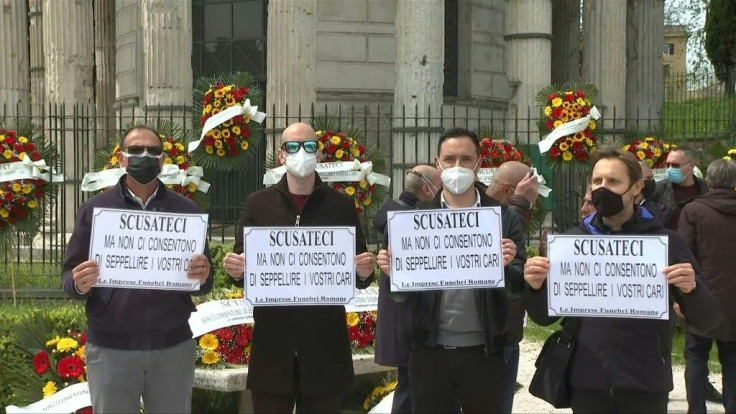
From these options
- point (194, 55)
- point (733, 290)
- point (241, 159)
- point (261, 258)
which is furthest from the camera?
point (194, 55)

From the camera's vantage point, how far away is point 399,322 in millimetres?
6789

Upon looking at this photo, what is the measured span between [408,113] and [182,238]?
500 inches

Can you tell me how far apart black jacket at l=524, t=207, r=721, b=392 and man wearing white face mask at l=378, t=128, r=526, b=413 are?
224 mm

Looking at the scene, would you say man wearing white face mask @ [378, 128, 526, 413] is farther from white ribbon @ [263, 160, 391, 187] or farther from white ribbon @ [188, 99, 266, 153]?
white ribbon @ [188, 99, 266, 153]

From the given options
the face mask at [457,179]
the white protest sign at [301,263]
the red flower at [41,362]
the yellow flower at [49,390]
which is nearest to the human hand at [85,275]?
the white protest sign at [301,263]

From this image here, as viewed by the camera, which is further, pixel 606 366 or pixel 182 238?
pixel 182 238

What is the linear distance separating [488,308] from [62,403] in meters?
3.61

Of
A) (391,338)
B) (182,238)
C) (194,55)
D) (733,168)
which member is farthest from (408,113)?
(182,238)

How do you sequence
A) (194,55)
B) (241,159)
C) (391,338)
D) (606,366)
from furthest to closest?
(194,55), (241,159), (391,338), (606,366)

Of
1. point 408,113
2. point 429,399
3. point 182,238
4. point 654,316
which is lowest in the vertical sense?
point 429,399

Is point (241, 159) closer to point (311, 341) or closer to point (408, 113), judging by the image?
point (408, 113)

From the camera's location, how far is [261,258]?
5902 mm

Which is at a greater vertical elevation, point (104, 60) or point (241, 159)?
point (104, 60)

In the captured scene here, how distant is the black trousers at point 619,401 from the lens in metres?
5.22
